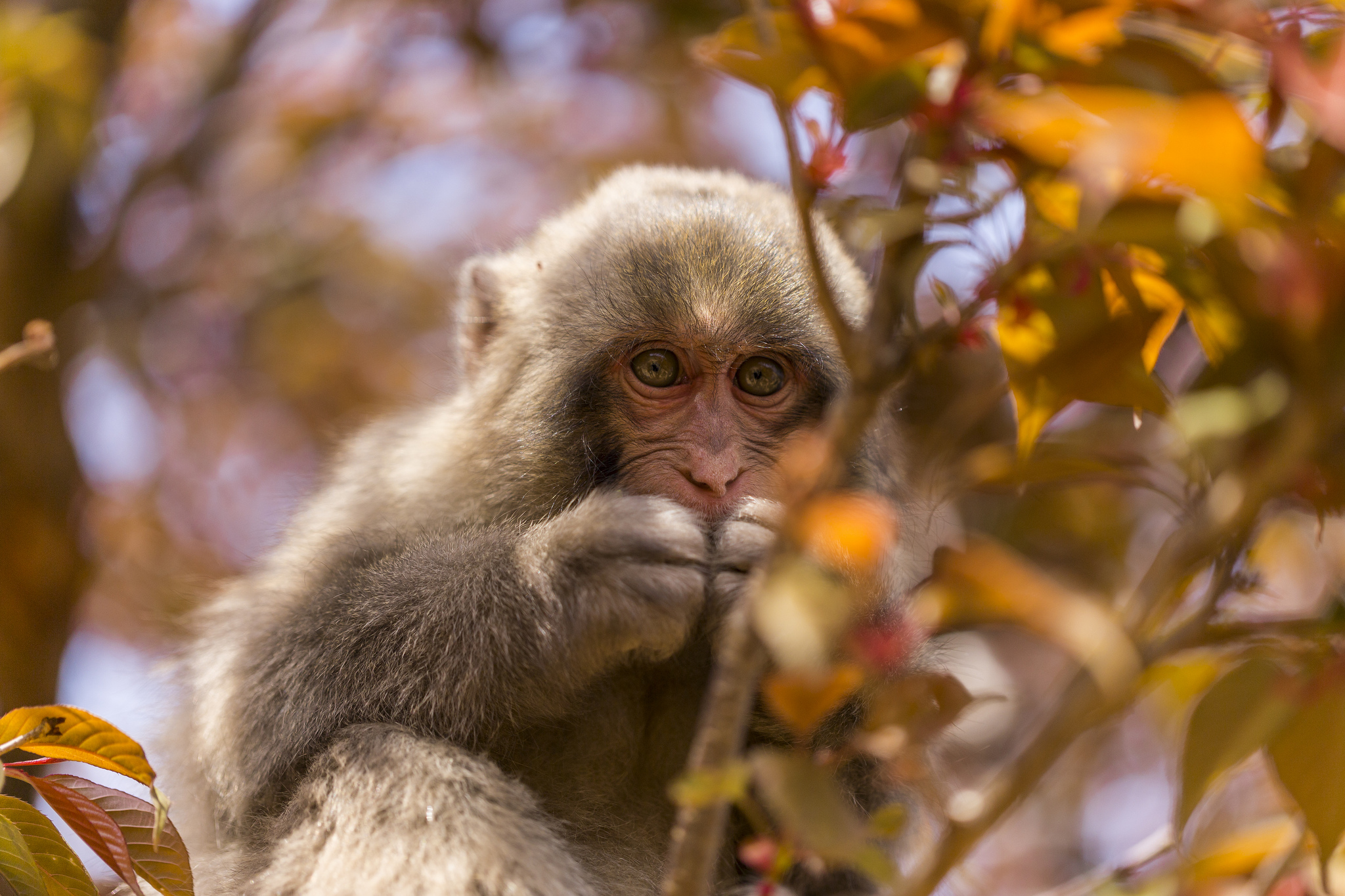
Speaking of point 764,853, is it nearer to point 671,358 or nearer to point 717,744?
point 717,744

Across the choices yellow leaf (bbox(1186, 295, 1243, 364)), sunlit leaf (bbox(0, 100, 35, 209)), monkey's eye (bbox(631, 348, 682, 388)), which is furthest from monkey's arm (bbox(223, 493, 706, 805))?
sunlit leaf (bbox(0, 100, 35, 209))

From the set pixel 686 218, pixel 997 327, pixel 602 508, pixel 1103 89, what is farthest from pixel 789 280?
pixel 1103 89

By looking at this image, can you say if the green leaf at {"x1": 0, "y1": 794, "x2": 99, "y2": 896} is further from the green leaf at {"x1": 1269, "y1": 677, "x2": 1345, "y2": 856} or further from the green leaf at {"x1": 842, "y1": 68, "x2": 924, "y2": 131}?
the green leaf at {"x1": 1269, "y1": 677, "x2": 1345, "y2": 856}

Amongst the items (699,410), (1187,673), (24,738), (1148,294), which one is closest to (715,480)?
(699,410)

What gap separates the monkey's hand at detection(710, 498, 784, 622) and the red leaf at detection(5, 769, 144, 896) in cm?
127

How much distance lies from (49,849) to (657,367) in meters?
1.94

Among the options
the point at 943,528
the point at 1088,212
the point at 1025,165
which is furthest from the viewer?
the point at 943,528

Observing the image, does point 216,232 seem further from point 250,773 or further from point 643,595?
point 643,595

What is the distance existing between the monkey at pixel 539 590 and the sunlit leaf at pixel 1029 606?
1.05m

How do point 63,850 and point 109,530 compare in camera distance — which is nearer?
point 63,850

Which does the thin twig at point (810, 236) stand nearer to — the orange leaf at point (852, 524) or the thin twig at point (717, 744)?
the orange leaf at point (852, 524)

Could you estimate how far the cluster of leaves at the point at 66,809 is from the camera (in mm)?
2055

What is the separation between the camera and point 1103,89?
1.59 meters

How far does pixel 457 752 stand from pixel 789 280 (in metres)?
1.61
